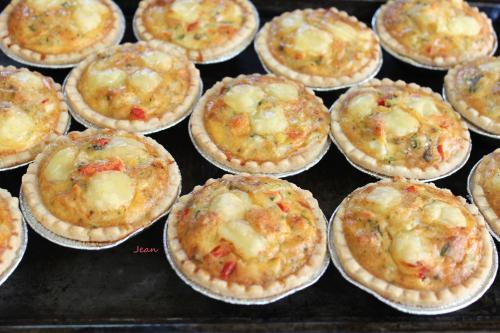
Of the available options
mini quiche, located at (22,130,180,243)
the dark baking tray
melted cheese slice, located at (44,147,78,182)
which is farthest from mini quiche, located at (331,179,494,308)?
melted cheese slice, located at (44,147,78,182)

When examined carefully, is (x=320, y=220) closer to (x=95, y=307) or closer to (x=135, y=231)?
(x=135, y=231)

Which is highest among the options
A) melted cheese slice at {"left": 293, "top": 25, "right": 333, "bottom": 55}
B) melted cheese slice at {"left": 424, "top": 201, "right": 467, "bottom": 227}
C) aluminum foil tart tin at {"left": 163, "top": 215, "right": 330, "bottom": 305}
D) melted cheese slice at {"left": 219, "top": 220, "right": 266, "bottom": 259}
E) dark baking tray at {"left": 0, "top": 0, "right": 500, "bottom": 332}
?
melted cheese slice at {"left": 293, "top": 25, "right": 333, "bottom": 55}

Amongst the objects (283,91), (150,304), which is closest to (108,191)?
(150,304)

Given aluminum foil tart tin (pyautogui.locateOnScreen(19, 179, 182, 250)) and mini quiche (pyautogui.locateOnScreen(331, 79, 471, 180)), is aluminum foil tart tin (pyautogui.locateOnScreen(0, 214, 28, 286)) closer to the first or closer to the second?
aluminum foil tart tin (pyautogui.locateOnScreen(19, 179, 182, 250))

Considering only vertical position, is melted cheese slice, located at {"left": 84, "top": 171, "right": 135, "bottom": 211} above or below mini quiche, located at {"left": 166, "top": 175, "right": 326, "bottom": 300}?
above

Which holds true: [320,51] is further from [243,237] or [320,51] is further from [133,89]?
[243,237]

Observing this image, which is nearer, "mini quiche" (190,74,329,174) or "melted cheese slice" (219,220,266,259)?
"melted cheese slice" (219,220,266,259)

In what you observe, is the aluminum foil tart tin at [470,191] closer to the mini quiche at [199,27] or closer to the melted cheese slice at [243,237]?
the melted cheese slice at [243,237]
